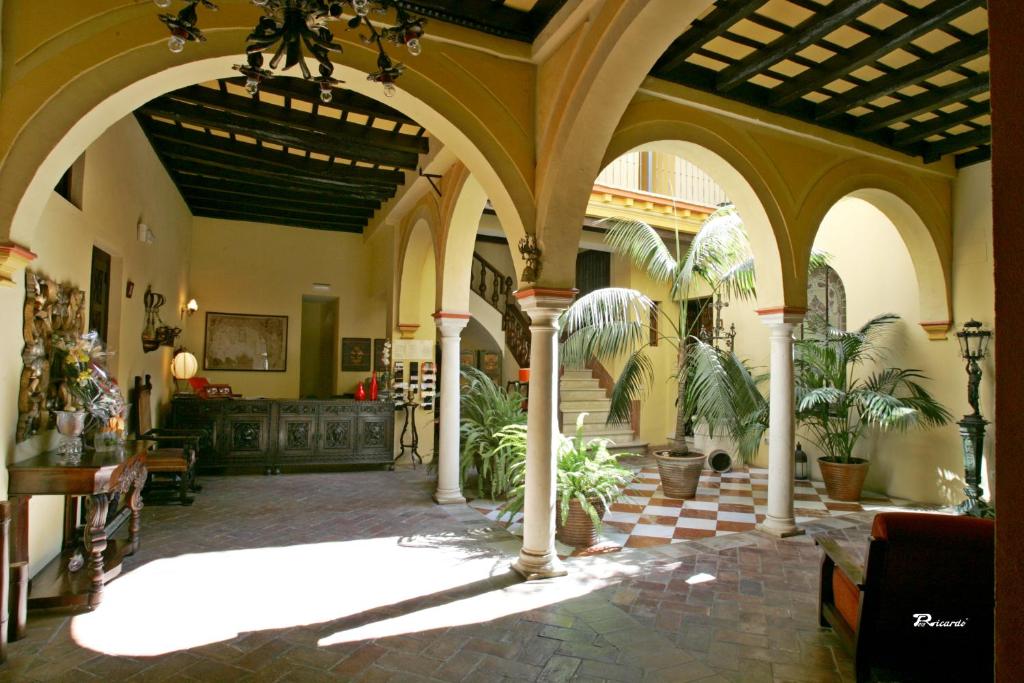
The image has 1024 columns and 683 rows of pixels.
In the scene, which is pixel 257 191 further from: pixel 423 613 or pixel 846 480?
pixel 846 480

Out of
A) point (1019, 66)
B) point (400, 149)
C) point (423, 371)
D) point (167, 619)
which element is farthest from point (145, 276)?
point (1019, 66)

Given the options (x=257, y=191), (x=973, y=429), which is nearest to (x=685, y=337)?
(x=973, y=429)

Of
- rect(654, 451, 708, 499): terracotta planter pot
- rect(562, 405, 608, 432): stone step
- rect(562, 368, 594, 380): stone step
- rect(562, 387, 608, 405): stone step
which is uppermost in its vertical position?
rect(562, 368, 594, 380): stone step

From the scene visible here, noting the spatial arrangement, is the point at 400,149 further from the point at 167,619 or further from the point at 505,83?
the point at 167,619

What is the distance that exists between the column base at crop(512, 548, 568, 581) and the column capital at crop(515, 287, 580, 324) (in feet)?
6.26

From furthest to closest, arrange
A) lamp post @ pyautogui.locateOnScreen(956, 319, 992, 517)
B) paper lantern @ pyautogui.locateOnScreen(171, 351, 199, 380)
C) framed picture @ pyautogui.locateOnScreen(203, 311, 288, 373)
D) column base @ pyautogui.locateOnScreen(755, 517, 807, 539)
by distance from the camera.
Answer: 1. framed picture @ pyautogui.locateOnScreen(203, 311, 288, 373)
2. paper lantern @ pyautogui.locateOnScreen(171, 351, 199, 380)
3. lamp post @ pyautogui.locateOnScreen(956, 319, 992, 517)
4. column base @ pyautogui.locateOnScreen(755, 517, 807, 539)

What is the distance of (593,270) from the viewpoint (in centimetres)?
1432

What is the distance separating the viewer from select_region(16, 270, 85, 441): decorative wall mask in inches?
163

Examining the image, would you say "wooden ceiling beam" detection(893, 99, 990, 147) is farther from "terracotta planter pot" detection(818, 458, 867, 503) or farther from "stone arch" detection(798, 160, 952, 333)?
"terracotta planter pot" detection(818, 458, 867, 503)

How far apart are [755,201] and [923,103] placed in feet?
6.27

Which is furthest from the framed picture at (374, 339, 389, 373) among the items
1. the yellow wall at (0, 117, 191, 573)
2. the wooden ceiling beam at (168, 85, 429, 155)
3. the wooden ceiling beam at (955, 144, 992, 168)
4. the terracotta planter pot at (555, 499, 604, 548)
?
the wooden ceiling beam at (955, 144, 992, 168)

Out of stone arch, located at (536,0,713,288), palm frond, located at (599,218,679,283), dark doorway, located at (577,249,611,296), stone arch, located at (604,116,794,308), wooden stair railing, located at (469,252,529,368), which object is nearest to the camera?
stone arch, located at (536,0,713,288)

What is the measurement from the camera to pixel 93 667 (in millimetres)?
3301

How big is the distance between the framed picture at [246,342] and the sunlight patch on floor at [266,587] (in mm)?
7003
